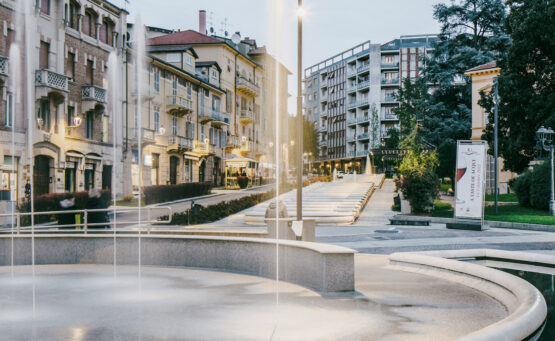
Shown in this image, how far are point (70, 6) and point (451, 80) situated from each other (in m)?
31.1

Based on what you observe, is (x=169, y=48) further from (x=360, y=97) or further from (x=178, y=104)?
(x=360, y=97)

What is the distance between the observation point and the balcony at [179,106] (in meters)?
48.0

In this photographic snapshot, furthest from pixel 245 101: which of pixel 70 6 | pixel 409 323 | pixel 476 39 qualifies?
pixel 409 323

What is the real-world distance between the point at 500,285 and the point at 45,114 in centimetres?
2993

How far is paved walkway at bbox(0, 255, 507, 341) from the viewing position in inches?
226

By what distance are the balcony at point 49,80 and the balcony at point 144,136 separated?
1015 centimetres

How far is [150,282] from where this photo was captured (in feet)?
29.1

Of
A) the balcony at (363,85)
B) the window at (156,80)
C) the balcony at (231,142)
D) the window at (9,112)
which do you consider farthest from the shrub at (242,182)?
the balcony at (363,85)

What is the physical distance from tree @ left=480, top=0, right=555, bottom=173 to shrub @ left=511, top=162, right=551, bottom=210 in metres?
2.54

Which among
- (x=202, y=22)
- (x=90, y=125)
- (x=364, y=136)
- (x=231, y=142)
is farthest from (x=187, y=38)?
(x=364, y=136)

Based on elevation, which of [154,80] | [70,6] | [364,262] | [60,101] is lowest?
[364,262]

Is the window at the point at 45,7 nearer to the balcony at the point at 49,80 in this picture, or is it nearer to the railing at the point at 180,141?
the balcony at the point at 49,80

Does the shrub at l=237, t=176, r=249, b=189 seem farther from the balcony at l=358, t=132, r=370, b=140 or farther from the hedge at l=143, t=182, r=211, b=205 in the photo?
the balcony at l=358, t=132, r=370, b=140

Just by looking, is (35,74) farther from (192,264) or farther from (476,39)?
(476,39)
